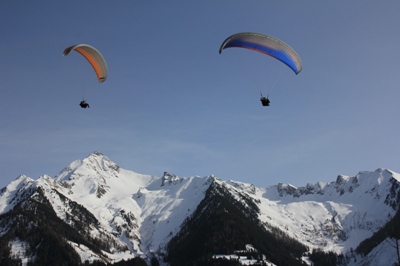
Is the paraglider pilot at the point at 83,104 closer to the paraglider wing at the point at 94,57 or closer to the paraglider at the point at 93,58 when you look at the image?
→ the paraglider at the point at 93,58

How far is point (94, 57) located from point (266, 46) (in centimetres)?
2589

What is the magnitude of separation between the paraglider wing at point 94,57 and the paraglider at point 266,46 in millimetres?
19737

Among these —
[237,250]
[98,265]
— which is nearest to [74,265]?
[98,265]

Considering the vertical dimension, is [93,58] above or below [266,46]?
above

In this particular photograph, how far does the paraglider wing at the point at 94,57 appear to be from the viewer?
5125 cm

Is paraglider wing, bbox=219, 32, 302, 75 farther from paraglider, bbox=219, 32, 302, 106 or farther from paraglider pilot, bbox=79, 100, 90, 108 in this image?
paraglider pilot, bbox=79, 100, 90, 108

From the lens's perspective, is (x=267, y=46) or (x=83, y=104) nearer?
(x=267, y=46)

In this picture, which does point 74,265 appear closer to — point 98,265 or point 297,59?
point 98,265

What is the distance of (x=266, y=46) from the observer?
155 feet

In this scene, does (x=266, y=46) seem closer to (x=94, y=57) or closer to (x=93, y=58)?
(x=94, y=57)

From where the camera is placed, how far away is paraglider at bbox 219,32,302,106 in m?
46.4

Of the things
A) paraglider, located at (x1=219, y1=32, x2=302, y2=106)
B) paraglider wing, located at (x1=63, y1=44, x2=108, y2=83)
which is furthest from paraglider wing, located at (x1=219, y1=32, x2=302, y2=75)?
paraglider wing, located at (x1=63, y1=44, x2=108, y2=83)

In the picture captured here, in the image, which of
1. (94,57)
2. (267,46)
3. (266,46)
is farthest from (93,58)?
(267,46)

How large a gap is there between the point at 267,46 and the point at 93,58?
26290mm
